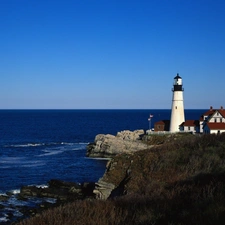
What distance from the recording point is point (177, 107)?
57.5m

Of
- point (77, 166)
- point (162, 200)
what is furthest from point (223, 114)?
point (162, 200)

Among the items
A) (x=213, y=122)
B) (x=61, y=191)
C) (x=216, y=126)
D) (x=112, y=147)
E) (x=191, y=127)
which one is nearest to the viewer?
(x=61, y=191)

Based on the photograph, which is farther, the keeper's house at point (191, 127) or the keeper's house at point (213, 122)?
the keeper's house at point (191, 127)

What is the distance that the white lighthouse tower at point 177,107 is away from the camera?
5722cm

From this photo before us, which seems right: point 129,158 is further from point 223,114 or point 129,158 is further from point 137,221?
point 223,114

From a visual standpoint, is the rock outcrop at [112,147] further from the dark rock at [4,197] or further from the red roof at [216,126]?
the dark rock at [4,197]

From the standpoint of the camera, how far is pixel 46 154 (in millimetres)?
53688

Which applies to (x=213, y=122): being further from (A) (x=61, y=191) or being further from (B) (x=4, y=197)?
(B) (x=4, y=197)

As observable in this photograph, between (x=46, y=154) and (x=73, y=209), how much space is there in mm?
45687

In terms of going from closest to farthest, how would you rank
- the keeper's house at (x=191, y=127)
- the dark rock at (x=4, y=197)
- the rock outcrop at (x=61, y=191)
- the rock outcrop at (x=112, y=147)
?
the dark rock at (x=4, y=197), the rock outcrop at (x=61, y=191), the rock outcrop at (x=112, y=147), the keeper's house at (x=191, y=127)

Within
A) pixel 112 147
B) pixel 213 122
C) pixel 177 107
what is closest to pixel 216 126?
pixel 213 122

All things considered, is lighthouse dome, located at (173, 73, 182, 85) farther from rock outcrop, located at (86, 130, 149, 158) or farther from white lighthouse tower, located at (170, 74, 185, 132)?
rock outcrop, located at (86, 130, 149, 158)

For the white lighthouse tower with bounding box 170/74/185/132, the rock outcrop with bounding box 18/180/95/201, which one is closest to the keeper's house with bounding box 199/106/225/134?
the white lighthouse tower with bounding box 170/74/185/132

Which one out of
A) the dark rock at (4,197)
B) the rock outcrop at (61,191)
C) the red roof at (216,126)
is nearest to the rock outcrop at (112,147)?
the red roof at (216,126)
